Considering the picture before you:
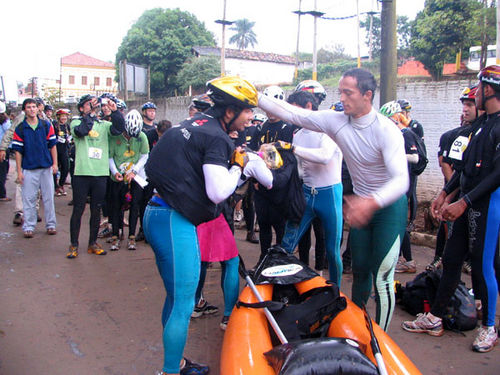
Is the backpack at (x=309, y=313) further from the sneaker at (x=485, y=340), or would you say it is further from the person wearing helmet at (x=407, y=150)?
the person wearing helmet at (x=407, y=150)

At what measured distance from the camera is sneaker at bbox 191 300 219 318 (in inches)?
168

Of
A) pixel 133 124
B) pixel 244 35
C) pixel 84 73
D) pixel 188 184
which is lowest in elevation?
pixel 188 184

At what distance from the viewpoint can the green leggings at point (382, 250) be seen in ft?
10.9

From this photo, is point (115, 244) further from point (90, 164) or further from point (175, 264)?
point (175, 264)

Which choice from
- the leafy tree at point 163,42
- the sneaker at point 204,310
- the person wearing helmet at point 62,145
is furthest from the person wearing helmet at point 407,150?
the leafy tree at point 163,42

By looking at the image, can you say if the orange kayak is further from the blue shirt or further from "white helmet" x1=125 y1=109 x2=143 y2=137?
the blue shirt

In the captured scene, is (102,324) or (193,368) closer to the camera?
(193,368)

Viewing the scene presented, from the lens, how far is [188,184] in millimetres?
2691

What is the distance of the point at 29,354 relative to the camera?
3.51m

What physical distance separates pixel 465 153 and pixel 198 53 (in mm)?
42214

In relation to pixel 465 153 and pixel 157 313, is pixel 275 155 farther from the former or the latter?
pixel 157 313

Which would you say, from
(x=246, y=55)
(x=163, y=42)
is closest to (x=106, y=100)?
(x=163, y=42)

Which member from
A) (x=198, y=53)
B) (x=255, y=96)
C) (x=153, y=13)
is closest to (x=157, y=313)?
(x=255, y=96)

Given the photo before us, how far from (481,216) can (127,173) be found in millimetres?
4711
